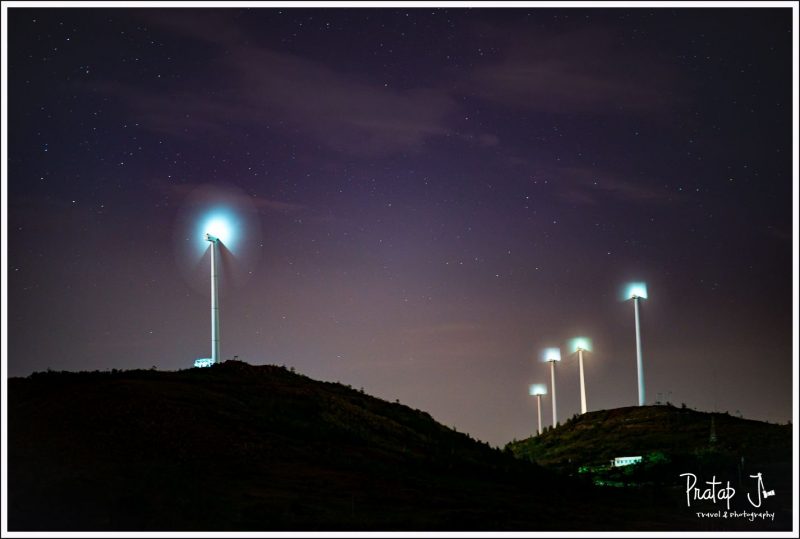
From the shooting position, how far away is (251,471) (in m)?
44.6

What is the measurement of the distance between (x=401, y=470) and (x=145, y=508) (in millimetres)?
16022

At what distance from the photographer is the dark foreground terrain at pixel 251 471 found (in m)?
37.8

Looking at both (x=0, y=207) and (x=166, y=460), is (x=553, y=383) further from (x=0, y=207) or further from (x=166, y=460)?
(x=0, y=207)

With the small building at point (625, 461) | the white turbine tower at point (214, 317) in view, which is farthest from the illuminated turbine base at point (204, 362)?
the small building at point (625, 461)

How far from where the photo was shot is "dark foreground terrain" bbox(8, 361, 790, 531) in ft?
124

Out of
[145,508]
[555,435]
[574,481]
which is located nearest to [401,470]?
[574,481]

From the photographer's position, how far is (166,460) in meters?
43.8

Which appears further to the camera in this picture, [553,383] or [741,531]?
[553,383]

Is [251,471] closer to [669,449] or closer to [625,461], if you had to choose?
[625,461]
